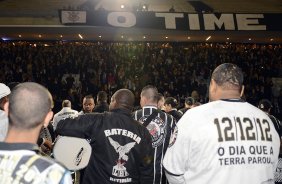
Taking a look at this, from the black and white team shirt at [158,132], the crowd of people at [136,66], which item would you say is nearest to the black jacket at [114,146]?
the black and white team shirt at [158,132]

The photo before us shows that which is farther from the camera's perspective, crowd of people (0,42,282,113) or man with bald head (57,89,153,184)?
crowd of people (0,42,282,113)

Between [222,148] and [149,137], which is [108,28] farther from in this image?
[222,148]

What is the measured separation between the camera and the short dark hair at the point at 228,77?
3.13 meters

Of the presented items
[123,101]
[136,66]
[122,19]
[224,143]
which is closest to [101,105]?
[123,101]

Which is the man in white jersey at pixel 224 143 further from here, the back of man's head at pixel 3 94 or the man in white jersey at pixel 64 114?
the man in white jersey at pixel 64 114

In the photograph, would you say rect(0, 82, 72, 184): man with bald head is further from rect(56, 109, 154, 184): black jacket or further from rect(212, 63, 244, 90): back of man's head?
rect(56, 109, 154, 184): black jacket

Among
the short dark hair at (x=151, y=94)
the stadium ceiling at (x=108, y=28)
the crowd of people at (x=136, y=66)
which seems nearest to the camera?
the short dark hair at (x=151, y=94)

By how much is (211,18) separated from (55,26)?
24.0 feet

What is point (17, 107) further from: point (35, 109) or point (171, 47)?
point (171, 47)

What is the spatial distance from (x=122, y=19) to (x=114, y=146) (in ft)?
47.5

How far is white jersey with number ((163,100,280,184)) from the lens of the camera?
293 cm

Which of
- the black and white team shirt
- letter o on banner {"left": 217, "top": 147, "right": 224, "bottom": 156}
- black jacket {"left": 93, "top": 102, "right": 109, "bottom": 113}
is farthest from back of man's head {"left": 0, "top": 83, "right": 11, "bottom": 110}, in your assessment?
black jacket {"left": 93, "top": 102, "right": 109, "bottom": 113}

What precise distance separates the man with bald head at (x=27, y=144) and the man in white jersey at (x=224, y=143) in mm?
1144

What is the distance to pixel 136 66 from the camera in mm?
20938
